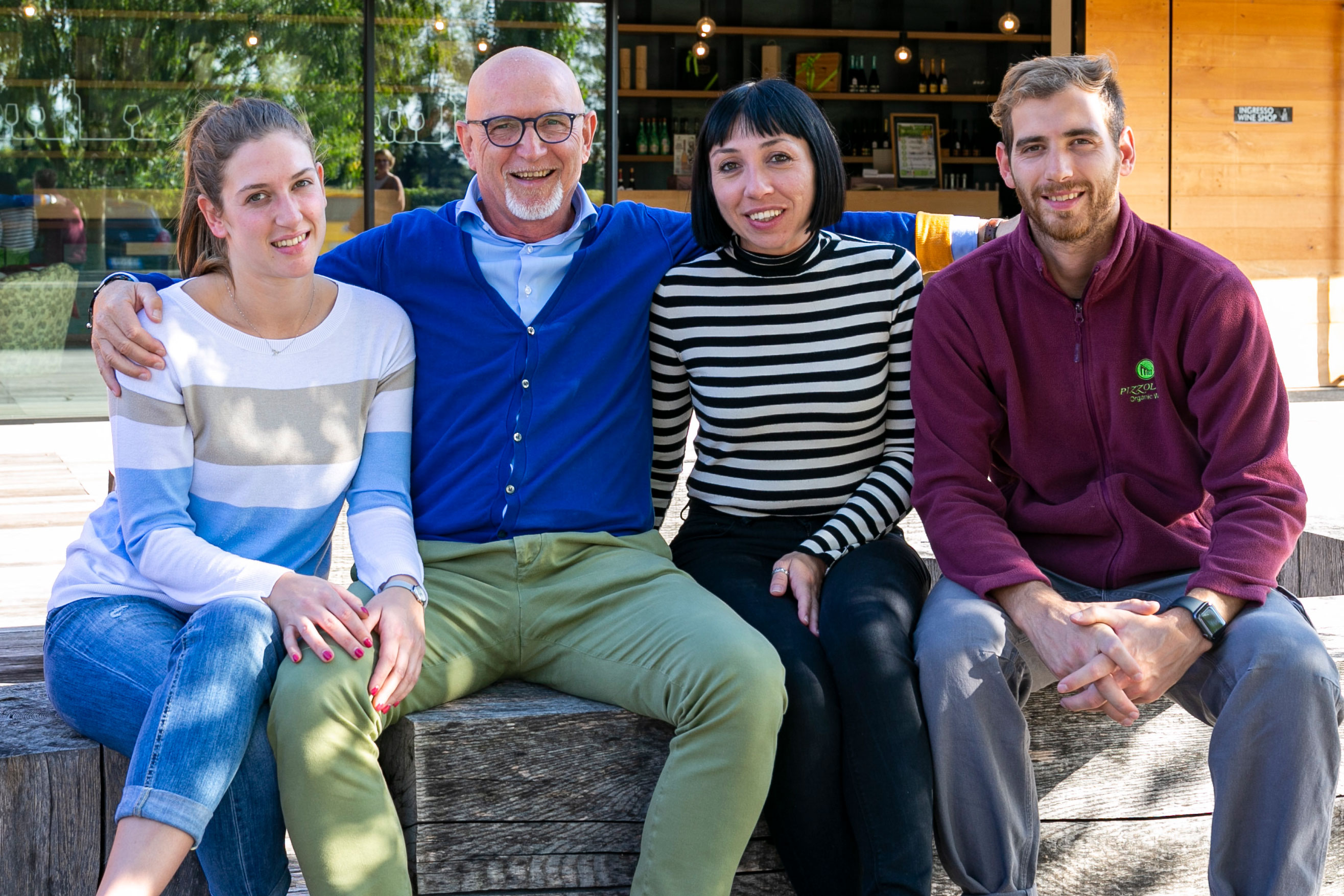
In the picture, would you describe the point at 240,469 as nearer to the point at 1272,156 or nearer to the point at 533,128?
the point at 533,128

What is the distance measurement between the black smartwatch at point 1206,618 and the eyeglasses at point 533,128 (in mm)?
1305

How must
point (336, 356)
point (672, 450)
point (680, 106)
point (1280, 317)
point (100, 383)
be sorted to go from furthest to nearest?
point (680, 106) → point (1280, 317) → point (100, 383) → point (672, 450) → point (336, 356)

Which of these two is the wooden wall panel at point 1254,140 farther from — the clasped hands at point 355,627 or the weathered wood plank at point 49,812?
the weathered wood plank at point 49,812

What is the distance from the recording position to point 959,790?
180 cm

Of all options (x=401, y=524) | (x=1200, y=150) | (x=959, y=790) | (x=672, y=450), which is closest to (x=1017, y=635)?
(x=959, y=790)

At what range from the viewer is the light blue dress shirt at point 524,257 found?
7.45ft

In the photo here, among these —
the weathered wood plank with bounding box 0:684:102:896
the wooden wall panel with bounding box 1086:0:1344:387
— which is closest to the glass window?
the wooden wall panel with bounding box 1086:0:1344:387

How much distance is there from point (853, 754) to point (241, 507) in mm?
1005

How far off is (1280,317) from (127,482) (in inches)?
304

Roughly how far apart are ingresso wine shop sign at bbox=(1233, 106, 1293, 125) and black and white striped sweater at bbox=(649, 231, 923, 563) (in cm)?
650

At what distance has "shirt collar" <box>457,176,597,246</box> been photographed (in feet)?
7.63

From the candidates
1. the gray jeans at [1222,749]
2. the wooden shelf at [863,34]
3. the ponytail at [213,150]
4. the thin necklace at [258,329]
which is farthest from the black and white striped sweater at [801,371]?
the wooden shelf at [863,34]

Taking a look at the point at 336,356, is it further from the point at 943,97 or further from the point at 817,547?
the point at 943,97

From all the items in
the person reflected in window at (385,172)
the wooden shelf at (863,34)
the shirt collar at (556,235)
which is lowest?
the shirt collar at (556,235)
